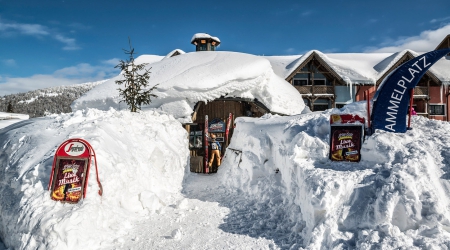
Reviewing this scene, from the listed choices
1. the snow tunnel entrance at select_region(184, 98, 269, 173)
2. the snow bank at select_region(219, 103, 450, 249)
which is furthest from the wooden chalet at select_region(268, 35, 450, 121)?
the snow bank at select_region(219, 103, 450, 249)

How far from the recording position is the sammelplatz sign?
5.51 meters

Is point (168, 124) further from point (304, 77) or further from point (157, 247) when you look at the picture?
point (304, 77)

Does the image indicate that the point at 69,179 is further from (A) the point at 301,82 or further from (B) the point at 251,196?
(A) the point at 301,82

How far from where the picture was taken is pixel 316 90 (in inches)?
792

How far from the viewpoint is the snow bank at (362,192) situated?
12.7 ft

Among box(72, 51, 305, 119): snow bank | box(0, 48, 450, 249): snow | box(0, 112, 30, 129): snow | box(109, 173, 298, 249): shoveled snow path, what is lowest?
box(109, 173, 298, 249): shoveled snow path

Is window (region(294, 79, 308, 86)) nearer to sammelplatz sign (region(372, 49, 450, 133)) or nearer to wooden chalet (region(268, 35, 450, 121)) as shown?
wooden chalet (region(268, 35, 450, 121))

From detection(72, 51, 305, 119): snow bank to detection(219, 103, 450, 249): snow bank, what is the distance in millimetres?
5165

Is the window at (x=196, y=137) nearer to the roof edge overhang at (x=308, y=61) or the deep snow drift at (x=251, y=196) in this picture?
the deep snow drift at (x=251, y=196)

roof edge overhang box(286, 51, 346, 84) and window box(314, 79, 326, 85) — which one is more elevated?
roof edge overhang box(286, 51, 346, 84)

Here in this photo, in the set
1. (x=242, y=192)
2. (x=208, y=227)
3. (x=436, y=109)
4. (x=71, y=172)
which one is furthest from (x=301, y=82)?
(x=71, y=172)

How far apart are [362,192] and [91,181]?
4248 mm

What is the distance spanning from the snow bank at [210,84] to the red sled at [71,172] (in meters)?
5.63

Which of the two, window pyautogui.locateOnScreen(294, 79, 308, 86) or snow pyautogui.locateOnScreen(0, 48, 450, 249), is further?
window pyautogui.locateOnScreen(294, 79, 308, 86)
